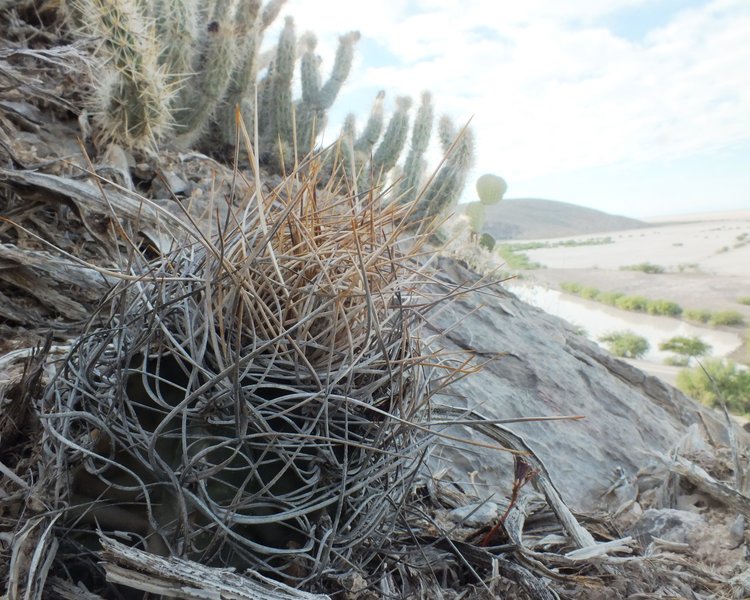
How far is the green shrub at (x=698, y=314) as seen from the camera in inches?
435

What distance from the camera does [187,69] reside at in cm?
230

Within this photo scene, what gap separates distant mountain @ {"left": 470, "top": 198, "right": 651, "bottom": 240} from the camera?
18.9m

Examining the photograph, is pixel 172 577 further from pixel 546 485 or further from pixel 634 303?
pixel 634 303

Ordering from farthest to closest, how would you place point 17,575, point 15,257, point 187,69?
point 187,69, point 15,257, point 17,575

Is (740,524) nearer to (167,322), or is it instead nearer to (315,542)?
(315,542)

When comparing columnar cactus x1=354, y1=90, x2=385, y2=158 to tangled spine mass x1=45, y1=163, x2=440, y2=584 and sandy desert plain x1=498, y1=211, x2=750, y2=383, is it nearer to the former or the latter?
sandy desert plain x1=498, y1=211, x2=750, y2=383

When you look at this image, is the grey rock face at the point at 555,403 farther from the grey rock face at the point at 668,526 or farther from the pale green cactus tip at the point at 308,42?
the pale green cactus tip at the point at 308,42

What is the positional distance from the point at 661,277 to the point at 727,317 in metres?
A: 3.03

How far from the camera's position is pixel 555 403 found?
1.50 m

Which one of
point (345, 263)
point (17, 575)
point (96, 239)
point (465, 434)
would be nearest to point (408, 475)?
point (345, 263)

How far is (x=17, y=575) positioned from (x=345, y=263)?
40 cm

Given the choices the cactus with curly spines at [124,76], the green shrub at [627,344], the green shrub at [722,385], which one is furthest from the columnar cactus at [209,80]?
the green shrub at [627,344]

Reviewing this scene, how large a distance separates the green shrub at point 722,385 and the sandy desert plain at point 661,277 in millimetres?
579

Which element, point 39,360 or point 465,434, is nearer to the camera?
point 39,360
